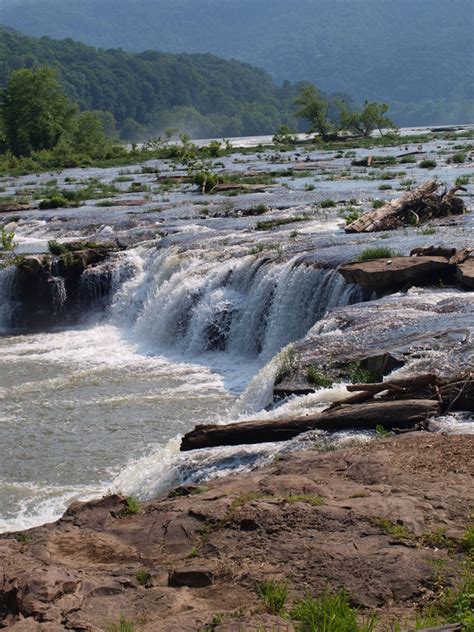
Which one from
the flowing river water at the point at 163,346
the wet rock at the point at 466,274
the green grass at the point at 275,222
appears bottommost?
the flowing river water at the point at 163,346

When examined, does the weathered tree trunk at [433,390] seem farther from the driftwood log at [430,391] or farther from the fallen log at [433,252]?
the fallen log at [433,252]

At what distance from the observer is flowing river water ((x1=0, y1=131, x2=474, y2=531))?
1205 centimetres

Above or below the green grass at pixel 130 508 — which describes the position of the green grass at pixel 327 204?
above

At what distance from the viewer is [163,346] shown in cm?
2064

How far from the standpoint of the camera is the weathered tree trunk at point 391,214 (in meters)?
23.0

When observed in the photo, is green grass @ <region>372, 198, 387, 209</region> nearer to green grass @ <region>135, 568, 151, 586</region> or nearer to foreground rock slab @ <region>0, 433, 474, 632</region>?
foreground rock slab @ <region>0, 433, 474, 632</region>

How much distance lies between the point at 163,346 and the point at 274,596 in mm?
14784

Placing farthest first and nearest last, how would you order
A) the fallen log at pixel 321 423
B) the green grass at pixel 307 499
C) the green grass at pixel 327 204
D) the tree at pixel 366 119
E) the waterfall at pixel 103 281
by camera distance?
the tree at pixel 366 119 → the green grass at pixel 327 204 → the waterfall at pixel 103 281 → the fallen log at pixel 321 423 → the green grass at pixel 307 499

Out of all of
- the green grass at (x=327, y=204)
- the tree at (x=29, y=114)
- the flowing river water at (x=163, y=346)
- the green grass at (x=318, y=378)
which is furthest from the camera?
the tree at (x=29, y=114)

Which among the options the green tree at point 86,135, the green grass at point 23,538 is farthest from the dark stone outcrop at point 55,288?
the green tree at point 86,135

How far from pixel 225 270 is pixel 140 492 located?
10.9 m

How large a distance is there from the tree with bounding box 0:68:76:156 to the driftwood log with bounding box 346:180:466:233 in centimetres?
5389

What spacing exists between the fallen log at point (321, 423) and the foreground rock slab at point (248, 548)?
4.11ft

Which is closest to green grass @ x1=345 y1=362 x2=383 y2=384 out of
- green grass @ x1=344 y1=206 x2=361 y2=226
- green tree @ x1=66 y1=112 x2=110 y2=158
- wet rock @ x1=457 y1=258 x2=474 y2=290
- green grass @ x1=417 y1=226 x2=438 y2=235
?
wet rock @ x1=457 y1=258 x2=474 y2=290
